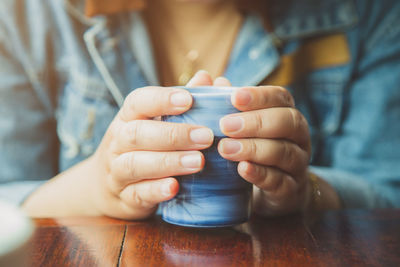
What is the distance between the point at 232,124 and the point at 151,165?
11 centimetres

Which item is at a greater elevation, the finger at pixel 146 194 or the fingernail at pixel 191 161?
the fingernail at pixel 191 161

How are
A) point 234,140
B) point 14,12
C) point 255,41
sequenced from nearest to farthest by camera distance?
point 234,140 < point 14,12 < point 255,41

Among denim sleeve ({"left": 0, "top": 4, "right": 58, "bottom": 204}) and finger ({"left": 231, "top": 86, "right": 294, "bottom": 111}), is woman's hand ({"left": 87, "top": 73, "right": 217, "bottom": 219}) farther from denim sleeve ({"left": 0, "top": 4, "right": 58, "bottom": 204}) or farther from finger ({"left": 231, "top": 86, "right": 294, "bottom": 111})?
denim sleeve ({"left": 0, "top": 4, "right": 58, "bottom": 204})

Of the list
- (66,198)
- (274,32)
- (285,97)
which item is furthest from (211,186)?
(274,32)

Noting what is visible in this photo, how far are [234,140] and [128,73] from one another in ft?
2.04

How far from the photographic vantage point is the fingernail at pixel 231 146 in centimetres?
44

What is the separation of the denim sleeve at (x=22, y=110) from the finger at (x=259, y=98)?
2.20 ft

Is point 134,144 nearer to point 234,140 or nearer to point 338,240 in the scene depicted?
point 234,140

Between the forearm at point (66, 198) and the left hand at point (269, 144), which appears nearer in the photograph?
the left hand at point (269, 144)

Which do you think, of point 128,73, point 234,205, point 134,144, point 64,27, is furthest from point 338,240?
point 64,27

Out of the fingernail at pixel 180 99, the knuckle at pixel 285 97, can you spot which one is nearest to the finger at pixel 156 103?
the fingernail at pixel 180 99

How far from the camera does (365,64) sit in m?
1.05

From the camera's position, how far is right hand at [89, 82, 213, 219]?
44 cm

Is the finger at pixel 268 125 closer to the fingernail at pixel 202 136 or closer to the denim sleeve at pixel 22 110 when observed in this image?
the fingernail at pixel 202 136
